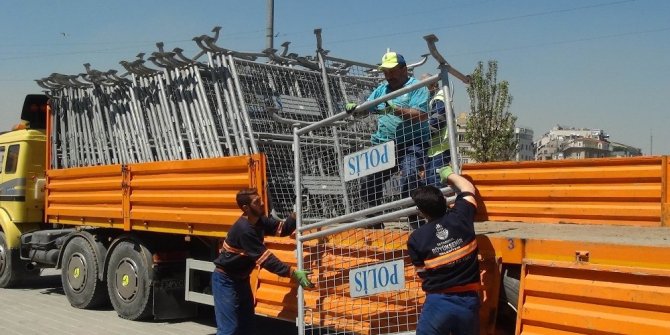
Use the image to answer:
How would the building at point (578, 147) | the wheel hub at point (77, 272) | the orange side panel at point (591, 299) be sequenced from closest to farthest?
the orange side panel at point (591, 299)
the wheel hub at point (77, 272)
the building at point (578, 147)

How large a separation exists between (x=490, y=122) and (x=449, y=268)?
1879cm

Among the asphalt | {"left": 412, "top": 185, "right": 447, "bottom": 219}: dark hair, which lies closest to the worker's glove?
{"left": 412, "top": 185, "right": 447, "bottom": 219}: dark hair

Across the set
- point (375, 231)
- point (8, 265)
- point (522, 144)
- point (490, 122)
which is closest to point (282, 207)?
point (375, 231)

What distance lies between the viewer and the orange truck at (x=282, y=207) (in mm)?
4137

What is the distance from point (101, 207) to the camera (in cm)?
851

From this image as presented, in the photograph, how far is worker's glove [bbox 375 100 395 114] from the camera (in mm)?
5134

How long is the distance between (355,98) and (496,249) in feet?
14.3

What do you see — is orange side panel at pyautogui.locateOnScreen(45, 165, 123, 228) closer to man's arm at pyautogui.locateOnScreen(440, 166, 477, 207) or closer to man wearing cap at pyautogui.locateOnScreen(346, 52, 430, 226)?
man wearing cap at pyautogui.locateOnScreen(346, 52, 430, 226)

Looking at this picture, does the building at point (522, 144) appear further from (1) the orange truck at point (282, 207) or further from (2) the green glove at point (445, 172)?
(2) the green glove at point (445, 172)

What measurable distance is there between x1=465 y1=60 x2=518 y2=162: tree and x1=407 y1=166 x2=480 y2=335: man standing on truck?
17754 mm

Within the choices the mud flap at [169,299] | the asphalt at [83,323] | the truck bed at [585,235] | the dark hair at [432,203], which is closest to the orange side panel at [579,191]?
the truck bed at [585,235]

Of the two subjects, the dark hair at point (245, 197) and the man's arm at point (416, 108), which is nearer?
the man's arm at point (416, 108)

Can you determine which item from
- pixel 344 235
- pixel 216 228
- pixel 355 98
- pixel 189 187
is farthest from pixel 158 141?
pixel 344 235

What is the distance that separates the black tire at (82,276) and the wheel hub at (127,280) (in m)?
0.50
